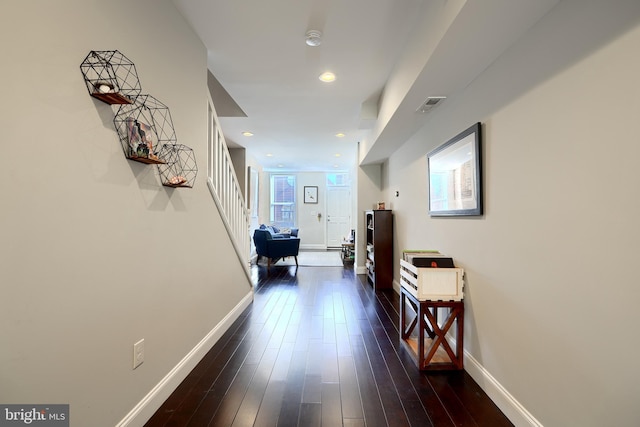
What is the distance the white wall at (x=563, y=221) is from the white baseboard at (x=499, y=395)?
1 cm

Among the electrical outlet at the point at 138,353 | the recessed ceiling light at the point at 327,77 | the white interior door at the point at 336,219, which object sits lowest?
the electrical outlet at the point at 138,353

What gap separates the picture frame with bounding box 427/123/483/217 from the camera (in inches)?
74.5

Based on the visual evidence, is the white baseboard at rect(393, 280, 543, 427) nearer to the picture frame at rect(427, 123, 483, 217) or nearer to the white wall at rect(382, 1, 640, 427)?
the white wall at rect(382, 1, 640, 427)

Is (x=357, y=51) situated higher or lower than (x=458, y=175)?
higher

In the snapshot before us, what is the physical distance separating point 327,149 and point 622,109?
5.05 metres

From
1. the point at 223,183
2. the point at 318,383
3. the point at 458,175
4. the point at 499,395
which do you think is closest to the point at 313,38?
the point at 458,175

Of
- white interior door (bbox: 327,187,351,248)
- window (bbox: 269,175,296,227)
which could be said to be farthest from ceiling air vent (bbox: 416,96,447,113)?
window (bbox: 269,175,296,227)

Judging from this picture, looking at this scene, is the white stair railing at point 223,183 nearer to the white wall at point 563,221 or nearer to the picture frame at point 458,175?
the picture frame at point 458,175

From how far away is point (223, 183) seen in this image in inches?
115

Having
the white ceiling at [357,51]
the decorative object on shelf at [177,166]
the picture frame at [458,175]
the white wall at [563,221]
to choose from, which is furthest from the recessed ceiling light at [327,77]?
the decorative object on shelf at [177,166]

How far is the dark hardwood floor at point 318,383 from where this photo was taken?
1586 millimetres

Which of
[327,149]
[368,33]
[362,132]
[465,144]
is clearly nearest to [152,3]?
[368,33]

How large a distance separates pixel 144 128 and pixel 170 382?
1519 mm

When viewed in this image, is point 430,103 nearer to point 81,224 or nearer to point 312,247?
point 81,224
